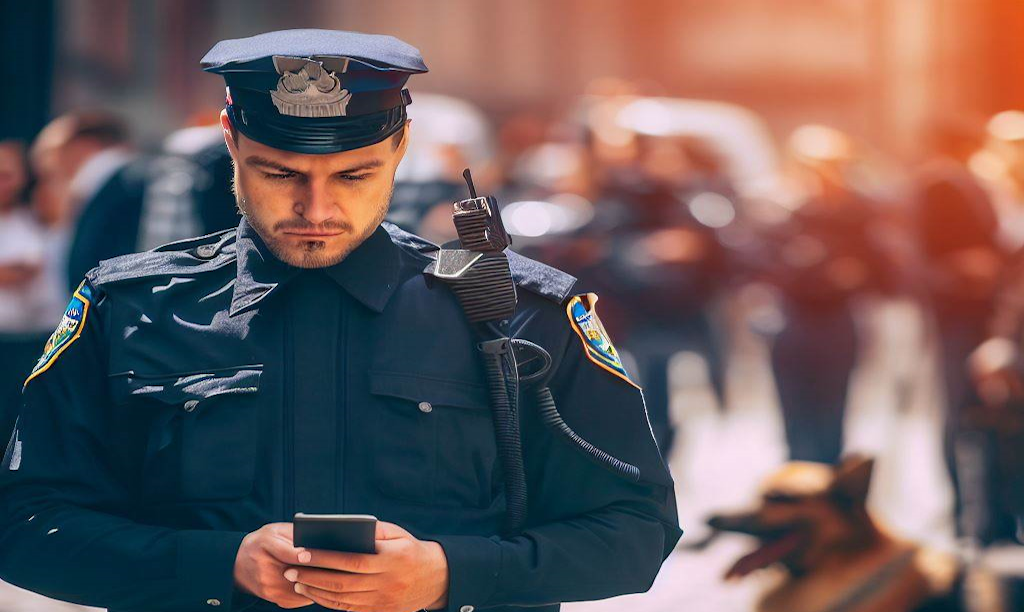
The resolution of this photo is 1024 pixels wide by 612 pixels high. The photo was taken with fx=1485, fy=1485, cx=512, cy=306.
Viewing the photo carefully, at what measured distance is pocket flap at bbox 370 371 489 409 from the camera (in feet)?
6.17

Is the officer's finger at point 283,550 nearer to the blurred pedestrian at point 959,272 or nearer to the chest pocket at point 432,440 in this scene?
the chest pocket at point 432,440

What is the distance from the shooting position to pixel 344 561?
5.62ft

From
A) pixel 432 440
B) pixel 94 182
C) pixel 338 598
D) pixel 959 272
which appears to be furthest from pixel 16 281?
pixel 338 598

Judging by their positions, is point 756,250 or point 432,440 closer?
point 432,440

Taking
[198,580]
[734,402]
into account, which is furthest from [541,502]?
[734,402]

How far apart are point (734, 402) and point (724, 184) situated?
2.99 meters

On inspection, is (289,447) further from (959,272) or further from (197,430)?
(959,272)

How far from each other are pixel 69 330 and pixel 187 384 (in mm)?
185

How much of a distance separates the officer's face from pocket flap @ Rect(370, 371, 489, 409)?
0.17 metres

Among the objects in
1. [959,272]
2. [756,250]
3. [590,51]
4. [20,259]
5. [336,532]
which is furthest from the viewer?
[590,51]

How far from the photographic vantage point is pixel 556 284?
1987 millimetres

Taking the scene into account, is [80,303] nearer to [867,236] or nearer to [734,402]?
[867,236]

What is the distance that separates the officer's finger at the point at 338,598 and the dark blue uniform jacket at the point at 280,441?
4.9 inches

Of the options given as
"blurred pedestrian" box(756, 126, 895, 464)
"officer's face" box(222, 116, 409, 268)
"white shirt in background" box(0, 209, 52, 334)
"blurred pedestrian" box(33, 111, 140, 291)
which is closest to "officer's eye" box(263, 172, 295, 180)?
"officer's face" box(222, 116, 409, 268)
